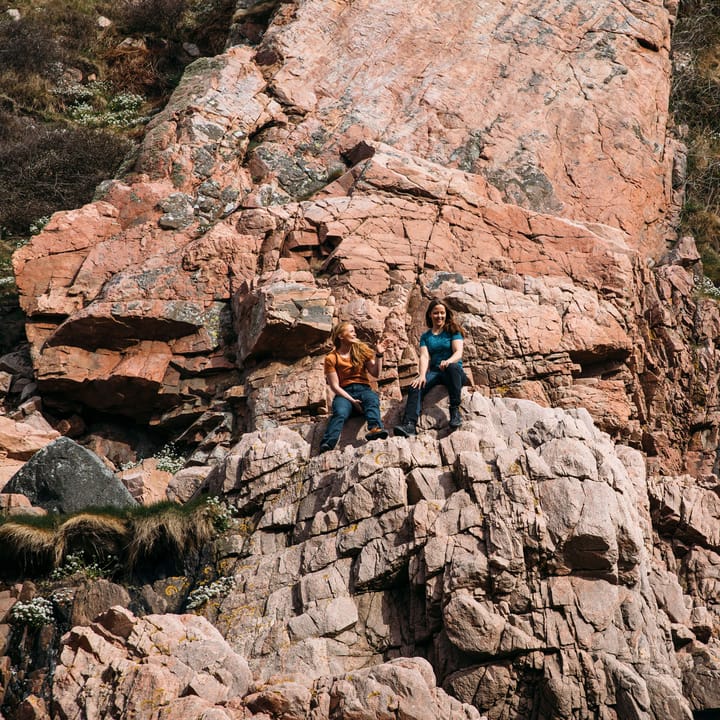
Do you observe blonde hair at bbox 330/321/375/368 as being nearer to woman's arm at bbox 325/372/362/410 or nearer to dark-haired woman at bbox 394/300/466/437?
woman's arm at bbox 325/372/362/410

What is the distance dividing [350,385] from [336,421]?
1.88 feet

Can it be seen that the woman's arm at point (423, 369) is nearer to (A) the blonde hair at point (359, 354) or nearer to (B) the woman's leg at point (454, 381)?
(B) the woman's leg at point (454, 381)

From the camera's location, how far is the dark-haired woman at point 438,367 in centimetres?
1171

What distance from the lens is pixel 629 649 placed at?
9.62 metres

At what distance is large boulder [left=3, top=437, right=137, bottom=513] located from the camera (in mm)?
12719

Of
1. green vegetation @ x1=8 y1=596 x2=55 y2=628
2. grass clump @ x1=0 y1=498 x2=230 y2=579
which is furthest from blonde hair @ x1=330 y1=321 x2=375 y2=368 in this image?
green vegetation @ x1=8 y1=596 x2=55 y2=628

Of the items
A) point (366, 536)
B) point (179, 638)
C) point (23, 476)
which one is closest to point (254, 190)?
point (23, 476)

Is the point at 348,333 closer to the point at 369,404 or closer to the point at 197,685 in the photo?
the point at 369,404

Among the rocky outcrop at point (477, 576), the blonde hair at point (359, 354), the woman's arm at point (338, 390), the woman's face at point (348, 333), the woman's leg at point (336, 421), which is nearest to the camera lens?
the rocky outcrop at point (477, 576)

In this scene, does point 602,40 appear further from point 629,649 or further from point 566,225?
point 629,649

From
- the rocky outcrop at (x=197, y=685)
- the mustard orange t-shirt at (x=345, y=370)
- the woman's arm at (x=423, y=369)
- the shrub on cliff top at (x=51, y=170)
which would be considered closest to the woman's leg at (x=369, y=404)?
the mustard orange t-shirt at (x=345, y=370)

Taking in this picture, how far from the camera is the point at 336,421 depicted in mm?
12102

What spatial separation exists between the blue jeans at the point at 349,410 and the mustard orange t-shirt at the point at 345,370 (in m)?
0.07

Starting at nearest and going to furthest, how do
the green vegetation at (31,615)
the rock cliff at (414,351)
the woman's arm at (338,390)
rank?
the rock cliff at (414,351)
the green vegetation at (31,615)
the woman's arm at (338,390)
